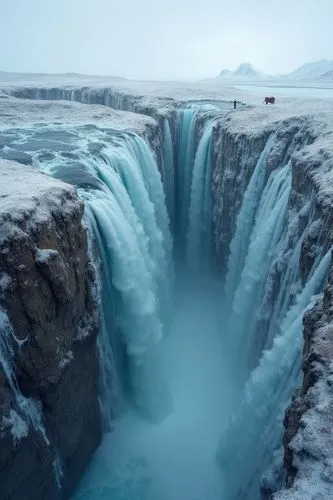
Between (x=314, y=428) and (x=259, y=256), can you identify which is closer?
(x=314, y=428)

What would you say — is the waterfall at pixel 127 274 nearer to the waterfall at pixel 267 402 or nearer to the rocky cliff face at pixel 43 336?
the rocky cliff face at pixel 43 336

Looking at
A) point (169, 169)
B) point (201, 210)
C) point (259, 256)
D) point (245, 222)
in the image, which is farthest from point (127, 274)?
point (169, 169)

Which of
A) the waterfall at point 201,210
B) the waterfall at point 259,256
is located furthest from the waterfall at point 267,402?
the waterfall at point 201,210

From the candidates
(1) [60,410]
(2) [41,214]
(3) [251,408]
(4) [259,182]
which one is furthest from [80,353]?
(4) [259,182]

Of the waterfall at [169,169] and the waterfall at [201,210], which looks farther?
the waterfall at [169,169]

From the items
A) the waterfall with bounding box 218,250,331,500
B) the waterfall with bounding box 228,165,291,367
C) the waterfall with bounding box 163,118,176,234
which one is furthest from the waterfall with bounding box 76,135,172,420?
the waterfall with bounding box 163,118,176,234

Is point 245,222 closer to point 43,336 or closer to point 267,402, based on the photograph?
point 267,402

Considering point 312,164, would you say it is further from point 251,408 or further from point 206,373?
point 206,373
